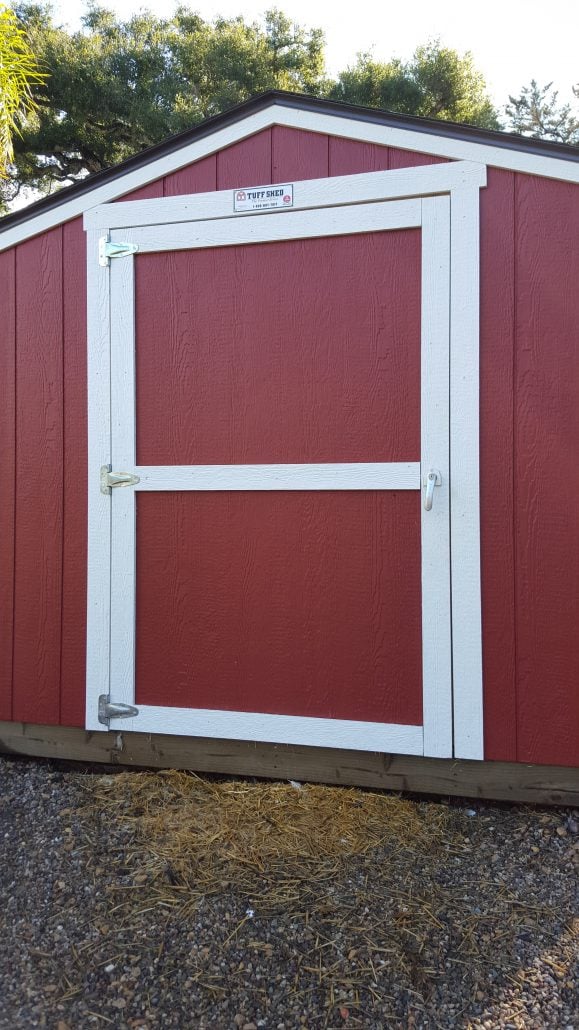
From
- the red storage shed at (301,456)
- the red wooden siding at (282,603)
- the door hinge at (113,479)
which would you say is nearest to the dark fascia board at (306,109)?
the red storage shed at (301,456)

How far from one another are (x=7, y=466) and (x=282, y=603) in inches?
53.4

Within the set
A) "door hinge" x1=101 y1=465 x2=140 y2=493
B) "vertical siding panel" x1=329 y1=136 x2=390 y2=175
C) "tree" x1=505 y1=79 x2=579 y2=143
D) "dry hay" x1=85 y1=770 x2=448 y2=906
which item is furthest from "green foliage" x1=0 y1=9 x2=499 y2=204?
"dry hay" x1=85 y1=770 x2=448 y2=906

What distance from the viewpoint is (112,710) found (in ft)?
9.38

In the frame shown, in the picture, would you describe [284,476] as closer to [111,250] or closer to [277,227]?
[277,227]

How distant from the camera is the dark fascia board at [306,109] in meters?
2.49

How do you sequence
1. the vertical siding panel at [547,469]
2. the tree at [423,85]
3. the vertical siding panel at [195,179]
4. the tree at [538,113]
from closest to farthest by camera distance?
the vertical siding panel at [547,469]
the vertical siding panel at [195,179]
the tree at [423,85]
the tree at [538,113]

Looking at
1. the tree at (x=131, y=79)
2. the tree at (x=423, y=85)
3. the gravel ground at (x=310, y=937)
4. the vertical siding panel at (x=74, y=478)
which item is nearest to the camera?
the gravel ground at (x=310, y=937)

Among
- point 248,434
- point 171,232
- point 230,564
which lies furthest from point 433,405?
point 171,232

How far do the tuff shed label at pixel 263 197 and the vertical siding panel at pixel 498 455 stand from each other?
72 centimetres

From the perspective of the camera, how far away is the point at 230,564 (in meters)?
2.79

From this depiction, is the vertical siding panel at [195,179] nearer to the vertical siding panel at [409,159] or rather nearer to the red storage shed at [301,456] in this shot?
the red storage shed at [301,456]

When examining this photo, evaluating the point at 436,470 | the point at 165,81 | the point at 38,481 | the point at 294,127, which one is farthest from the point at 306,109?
the point at 165,81

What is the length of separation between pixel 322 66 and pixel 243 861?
17349 millimetres

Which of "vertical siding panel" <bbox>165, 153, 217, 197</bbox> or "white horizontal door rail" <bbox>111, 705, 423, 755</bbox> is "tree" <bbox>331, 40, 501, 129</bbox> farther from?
"white horizontal door rail" <bbox>111, 705, 423, 755</bbox>
